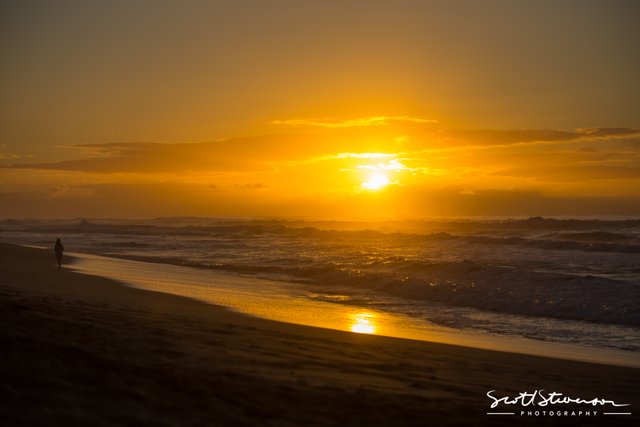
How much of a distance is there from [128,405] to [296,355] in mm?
3993

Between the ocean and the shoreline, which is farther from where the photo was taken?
the ocean

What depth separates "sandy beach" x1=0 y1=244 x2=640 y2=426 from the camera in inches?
215

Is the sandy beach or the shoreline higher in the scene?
the sandy beach

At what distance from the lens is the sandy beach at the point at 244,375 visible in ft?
17.9

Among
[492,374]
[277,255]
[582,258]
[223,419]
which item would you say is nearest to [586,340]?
[492,374]

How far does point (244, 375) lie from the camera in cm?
718

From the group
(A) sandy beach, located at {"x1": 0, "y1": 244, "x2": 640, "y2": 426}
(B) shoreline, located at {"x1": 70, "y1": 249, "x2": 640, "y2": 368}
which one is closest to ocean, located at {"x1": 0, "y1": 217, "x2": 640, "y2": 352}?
(B) shoreline, located at {"x1": 70, "y1": 249, "x2": 640, "y2": 368}
